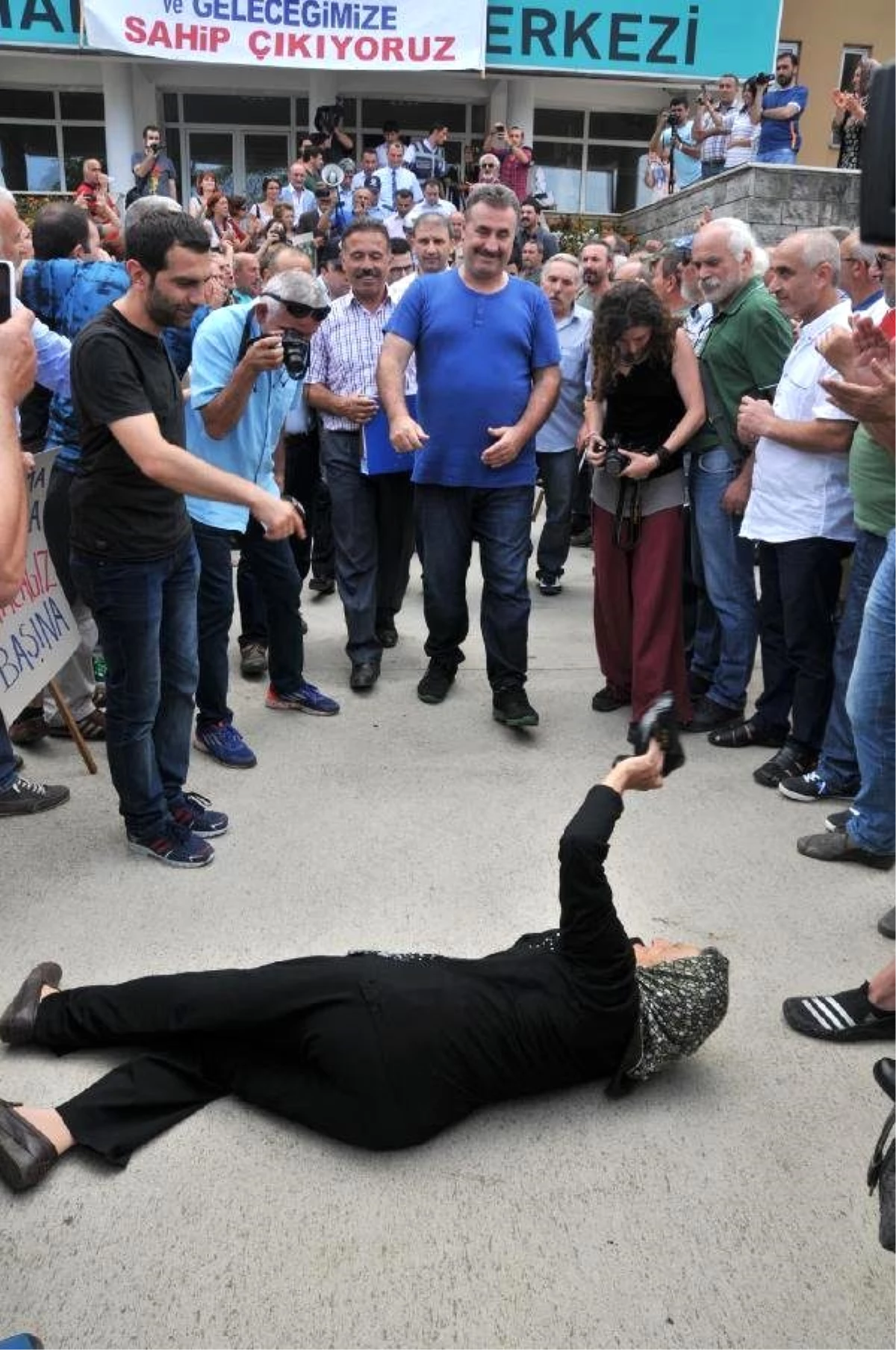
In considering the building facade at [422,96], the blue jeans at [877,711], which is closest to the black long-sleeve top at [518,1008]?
the blue jeans at [877,711]

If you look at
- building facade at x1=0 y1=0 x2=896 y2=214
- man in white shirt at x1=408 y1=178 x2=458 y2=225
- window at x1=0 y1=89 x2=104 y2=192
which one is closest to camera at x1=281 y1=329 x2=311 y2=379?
man in white shirt at x1=408 y1=178 x2=458 y2=225

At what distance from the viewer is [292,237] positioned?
469 inches

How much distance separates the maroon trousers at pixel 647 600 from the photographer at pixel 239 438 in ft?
4.31

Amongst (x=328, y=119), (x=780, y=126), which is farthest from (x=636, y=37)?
Answer: (x=780, y=126)

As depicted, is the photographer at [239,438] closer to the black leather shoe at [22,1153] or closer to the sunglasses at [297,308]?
the sunglasses at [297,308]

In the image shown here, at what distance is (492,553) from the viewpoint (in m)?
4.59

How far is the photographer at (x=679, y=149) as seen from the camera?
50.8 feet

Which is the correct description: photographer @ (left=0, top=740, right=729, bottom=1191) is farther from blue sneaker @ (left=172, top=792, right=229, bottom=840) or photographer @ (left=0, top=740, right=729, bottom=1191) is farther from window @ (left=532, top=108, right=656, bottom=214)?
window @ (left=532, top=108, right=656, bottom=214)

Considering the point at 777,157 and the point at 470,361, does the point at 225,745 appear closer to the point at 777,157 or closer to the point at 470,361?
the point at 470,361

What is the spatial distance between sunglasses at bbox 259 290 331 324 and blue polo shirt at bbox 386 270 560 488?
51 centimetres

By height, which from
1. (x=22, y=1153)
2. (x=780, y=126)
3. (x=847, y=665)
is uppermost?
(x=780, y=126)

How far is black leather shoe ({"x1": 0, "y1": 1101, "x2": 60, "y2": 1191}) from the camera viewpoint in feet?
6.90

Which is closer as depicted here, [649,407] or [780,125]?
[649,407]

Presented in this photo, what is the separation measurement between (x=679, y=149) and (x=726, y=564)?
13.7m
